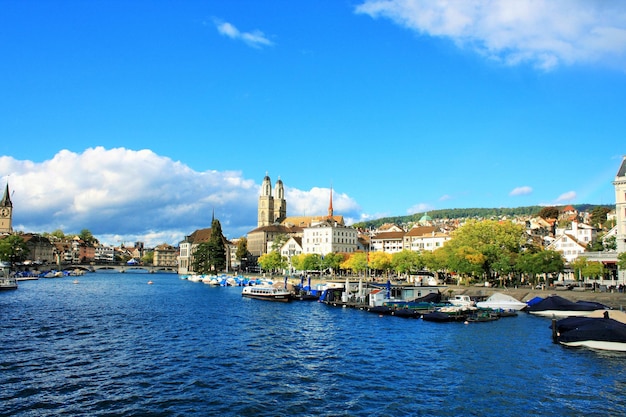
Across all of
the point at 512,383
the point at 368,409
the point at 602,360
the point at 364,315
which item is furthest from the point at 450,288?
the point at 368,409

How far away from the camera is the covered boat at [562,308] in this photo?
161 feet

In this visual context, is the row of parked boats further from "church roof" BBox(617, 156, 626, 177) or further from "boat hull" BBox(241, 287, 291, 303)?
"church roof" BBox(617, 156, 626, 177)

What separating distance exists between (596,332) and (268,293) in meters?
50.1

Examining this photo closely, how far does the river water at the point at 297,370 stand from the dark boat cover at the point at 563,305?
18.8 ft

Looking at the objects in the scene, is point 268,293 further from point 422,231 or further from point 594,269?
point 422,231

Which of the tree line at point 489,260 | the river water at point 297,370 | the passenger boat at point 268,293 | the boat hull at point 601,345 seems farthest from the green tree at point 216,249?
the boat hull at point 601,345

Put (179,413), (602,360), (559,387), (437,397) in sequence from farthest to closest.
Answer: (602,360) → (559,387) → (437,397) → (179,413)

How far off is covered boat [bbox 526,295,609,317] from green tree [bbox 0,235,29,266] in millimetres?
151069

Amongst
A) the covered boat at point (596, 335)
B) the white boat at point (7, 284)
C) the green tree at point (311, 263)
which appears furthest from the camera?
the green tree at point (311, 263)

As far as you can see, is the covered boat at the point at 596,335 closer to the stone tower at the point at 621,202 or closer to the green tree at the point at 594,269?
the stone tower at the point at 621,202

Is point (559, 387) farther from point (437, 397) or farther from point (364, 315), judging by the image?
point (364, 315)

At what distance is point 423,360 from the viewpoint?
106 feet

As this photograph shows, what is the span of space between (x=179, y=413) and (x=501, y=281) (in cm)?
8104

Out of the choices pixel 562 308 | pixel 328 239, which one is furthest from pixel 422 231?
pixel 562 308
